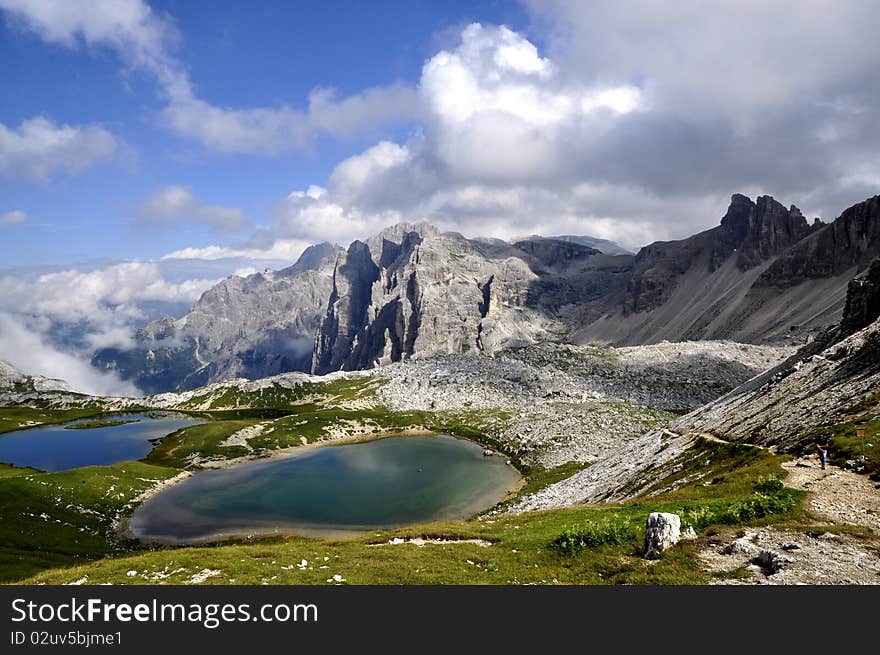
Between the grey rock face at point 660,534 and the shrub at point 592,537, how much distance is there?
225cm

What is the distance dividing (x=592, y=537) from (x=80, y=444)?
562 feet

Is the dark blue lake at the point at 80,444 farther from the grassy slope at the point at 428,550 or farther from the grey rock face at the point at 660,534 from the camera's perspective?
the grey rock face at the point at 660,534

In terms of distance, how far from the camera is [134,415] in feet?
653

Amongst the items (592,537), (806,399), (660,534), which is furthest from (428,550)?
(806,399)

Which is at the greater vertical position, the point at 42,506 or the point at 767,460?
the point at 767,460

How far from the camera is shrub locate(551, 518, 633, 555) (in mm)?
22172

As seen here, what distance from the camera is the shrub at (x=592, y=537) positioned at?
22.2 meters

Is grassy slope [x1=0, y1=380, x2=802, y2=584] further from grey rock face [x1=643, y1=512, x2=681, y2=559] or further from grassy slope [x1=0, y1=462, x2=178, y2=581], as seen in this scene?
grey rock face [x1=643, y1=512, x2=681, y2=559]

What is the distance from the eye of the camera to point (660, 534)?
19750 millimetres
